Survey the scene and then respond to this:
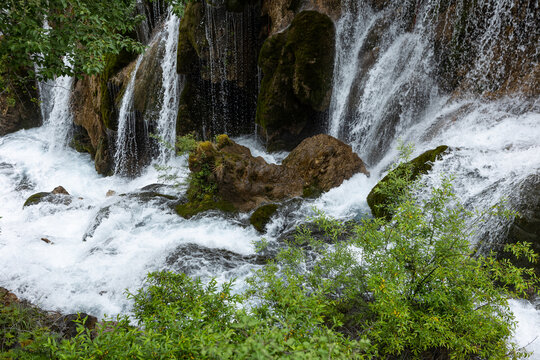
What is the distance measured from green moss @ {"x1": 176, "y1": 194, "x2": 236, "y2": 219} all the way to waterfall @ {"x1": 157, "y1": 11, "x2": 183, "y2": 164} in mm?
5435

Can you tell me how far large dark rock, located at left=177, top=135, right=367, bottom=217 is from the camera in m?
8.88

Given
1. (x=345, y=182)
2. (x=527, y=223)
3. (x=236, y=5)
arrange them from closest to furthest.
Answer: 1. (x=527, y=223)
2. (x=345, y=182)
3. (x=236, y=5)

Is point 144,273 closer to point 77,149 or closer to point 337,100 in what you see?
point 337,100

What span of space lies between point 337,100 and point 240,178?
497 cm

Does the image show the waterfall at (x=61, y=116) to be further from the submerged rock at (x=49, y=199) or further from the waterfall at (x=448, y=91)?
the waterfall at (x=448, y=91)

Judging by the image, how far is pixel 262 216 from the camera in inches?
321

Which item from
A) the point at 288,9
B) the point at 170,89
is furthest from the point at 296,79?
the point at 170,89

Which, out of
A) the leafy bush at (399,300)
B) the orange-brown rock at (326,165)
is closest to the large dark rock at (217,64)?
the orange-brown rock at (326,165)

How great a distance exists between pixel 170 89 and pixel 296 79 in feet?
17.6

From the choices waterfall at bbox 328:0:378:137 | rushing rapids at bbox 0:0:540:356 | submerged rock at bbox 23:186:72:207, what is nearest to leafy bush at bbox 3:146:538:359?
rushing rapids at bbox 0:0:540:356

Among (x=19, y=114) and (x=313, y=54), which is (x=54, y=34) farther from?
(x=19, y=114)

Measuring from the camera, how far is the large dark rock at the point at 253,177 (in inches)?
349

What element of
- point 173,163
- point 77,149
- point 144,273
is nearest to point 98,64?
point 144,273

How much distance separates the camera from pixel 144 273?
665cm
